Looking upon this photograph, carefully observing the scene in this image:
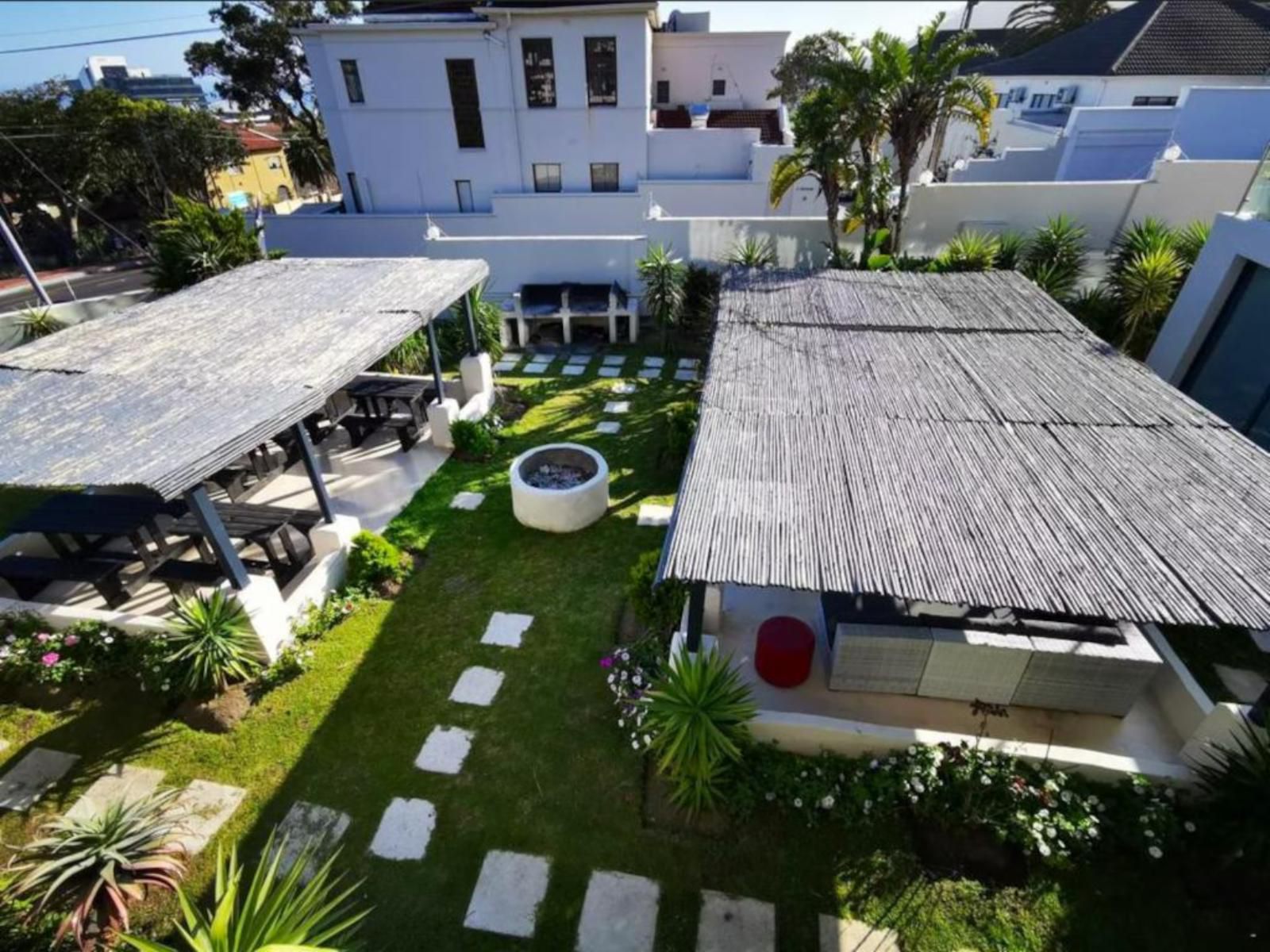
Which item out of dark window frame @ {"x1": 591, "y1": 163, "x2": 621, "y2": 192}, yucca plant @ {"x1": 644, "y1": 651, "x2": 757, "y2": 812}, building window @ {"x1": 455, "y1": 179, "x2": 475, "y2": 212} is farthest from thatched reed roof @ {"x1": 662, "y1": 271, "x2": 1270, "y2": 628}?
building window @ {"x1": 455, "y1": 179, "x2": 475, "y2": 212}

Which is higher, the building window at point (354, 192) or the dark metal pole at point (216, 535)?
the building window at point (354, 192)

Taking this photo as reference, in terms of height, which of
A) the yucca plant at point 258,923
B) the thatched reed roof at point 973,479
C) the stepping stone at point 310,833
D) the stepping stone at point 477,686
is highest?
the thatched reed roof at point 973,479

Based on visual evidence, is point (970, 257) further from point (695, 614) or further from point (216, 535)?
point (216, 535)

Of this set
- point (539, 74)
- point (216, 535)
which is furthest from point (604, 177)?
point (216, 535)

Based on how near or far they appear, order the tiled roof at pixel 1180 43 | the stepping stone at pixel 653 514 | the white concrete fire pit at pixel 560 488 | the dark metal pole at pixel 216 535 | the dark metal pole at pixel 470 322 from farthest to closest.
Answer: the tiled roof at pixel 1180 43 < the dark metal pole at pixel 470 322 < the stepping stone at pixel 653 514 < the white concrete fire pit at pixel 560 488 < the dark metal pole at pixel 216 535

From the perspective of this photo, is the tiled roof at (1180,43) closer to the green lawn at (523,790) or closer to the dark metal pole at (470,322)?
the dark metal pole at (470,322)

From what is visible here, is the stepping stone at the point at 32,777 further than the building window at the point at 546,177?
No

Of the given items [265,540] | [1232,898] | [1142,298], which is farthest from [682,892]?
[1142,298]

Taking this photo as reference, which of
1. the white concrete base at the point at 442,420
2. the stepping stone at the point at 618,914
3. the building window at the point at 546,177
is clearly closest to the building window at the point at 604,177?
the building window at the point at 546,177

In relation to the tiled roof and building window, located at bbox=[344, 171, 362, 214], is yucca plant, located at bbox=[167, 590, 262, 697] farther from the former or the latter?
the tiled roof
